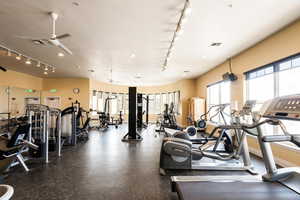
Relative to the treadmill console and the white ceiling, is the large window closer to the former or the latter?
the white ceiling

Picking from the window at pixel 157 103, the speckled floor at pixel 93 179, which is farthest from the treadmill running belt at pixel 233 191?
the window at pixel 157 103

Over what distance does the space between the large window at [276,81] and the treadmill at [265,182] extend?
6.25 feet

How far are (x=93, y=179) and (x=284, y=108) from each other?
2.99 metres

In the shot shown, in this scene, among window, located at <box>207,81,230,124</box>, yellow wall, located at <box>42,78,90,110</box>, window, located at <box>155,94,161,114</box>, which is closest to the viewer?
window, located at <box>207,81,230,124</box>

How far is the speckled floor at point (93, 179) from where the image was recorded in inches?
93.1

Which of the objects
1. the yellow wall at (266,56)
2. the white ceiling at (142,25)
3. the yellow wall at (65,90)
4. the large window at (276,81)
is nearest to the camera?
the white ceiling at (142,25)

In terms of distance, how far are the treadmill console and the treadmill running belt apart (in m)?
0.90

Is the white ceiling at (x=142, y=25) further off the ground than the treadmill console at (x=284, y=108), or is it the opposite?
the white ceiling at (x=142, y=25)

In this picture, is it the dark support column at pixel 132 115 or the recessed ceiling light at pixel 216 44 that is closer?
the recessed ceiling light at pixel 216 44

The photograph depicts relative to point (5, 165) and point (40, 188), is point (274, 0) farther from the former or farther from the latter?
point (40, 188)

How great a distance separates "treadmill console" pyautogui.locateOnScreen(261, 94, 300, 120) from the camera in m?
1.73

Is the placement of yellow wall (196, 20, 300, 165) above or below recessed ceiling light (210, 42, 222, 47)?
below

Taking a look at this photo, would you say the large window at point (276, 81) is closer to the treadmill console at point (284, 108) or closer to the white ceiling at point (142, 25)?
the white ceiling at point (142, 25)

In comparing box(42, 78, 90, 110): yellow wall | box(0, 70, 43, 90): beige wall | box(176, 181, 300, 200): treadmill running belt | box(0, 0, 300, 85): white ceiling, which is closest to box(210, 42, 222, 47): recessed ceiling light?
box(0, 0, 300, 85): white ceiling
